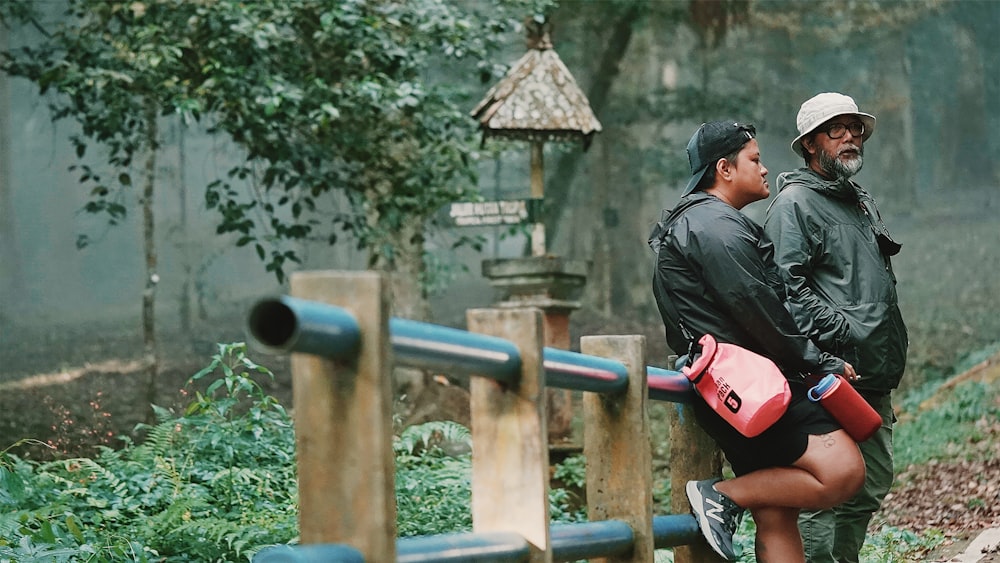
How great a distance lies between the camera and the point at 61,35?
988 cm

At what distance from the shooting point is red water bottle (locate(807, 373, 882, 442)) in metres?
3.32

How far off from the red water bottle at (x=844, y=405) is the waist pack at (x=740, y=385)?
0.45 ft

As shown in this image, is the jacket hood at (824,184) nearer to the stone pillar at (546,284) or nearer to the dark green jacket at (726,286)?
the dark green jacket at (726,286)

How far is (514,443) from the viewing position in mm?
2420

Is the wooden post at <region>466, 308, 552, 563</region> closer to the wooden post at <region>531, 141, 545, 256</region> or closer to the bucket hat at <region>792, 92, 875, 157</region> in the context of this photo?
the bucket hat at <region>792, 92, 875, 157</region>

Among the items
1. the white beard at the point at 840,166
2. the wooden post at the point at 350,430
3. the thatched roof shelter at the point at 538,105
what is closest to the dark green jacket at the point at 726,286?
the white beard at the point at 840,166

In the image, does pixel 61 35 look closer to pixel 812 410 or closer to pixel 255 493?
pixel 255 493

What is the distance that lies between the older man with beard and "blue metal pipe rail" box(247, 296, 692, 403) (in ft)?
4.55

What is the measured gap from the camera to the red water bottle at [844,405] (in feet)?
10.9

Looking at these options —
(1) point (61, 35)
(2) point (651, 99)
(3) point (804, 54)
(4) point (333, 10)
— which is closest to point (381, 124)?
(4) point (333, 10)

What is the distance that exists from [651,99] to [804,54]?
8.82ft

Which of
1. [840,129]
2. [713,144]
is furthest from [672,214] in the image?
[840,129]

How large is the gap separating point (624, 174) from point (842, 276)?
603 inches

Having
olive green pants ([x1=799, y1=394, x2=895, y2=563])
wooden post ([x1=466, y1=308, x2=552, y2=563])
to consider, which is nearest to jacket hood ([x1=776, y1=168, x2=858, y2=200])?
olive green pants ([x1=799, y1=394, x2=895, y2=563])
